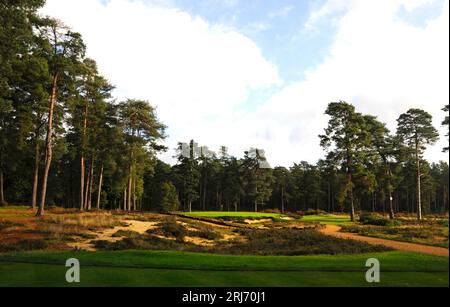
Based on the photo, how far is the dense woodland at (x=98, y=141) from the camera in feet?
104

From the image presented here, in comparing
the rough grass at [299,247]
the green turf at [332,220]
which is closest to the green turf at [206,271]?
the rough grass at [299,247]

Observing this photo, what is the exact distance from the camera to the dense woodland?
3161 centimetres

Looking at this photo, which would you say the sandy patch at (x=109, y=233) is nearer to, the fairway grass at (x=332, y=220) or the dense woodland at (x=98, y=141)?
the dense woodland at (x=98, y=141)

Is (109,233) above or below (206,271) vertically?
below

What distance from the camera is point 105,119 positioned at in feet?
179

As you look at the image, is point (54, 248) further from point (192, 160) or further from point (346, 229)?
point (192, 160)

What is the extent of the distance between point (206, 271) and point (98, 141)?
141 feet

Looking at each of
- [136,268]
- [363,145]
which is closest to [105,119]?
[363,145]

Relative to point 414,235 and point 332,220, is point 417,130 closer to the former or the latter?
point 332,220

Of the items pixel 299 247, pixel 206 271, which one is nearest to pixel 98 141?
pixel 299 247

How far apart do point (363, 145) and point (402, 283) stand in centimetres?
4508

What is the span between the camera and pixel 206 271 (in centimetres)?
1286
